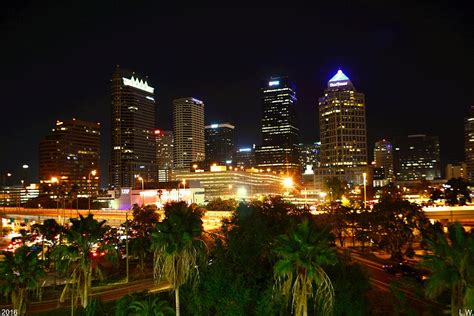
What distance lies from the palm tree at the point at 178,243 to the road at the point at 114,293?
9286mm

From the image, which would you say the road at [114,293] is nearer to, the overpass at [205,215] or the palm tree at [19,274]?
the palm tree at [19,274]

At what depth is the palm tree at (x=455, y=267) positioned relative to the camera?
2188cm

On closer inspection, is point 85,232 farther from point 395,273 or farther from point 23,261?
point 395,273

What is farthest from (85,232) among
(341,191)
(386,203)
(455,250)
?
(341,191)

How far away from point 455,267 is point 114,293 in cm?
3332

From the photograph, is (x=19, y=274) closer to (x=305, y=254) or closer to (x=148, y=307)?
(x=148, y=307)

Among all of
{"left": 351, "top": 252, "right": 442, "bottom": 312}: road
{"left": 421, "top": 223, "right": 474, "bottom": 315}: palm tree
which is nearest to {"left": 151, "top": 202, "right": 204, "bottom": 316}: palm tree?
{"left": 421, "top": 223, "right": 474, "bottom": 315}: palm tree

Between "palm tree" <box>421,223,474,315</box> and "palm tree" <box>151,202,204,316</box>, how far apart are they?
15.7 meters

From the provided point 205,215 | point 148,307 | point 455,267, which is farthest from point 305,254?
point 205,215

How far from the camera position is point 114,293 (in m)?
43.5

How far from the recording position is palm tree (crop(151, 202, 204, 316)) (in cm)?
3003

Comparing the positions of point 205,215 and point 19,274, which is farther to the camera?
point 205,215

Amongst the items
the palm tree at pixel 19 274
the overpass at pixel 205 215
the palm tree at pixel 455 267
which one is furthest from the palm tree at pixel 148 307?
the overpass at pixel 205 215

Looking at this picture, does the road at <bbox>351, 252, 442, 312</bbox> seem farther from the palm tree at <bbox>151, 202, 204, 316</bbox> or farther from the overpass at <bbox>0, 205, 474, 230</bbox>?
the overpass at <bbox>0, 205, 474, 230</bbox>
